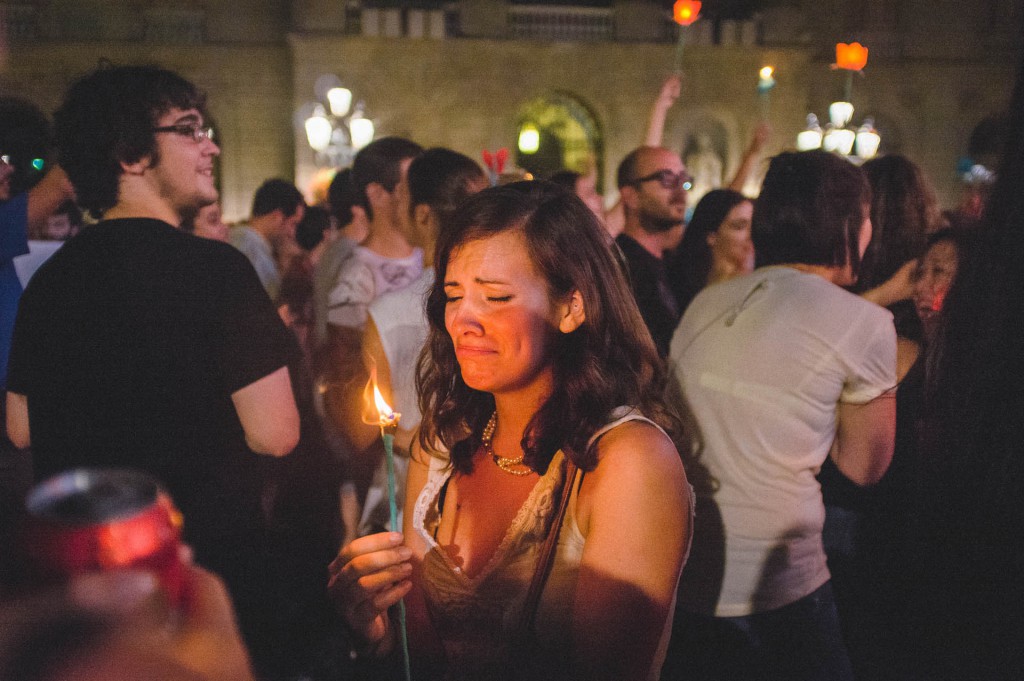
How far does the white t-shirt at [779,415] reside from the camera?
2.17 m

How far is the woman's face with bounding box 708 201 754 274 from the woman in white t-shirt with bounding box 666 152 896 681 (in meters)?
1.91

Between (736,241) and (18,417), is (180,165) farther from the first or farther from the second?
(736,241)

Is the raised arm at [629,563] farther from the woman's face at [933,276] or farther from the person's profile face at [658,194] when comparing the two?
the person's profile face at [658,194]

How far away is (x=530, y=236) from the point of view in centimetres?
177

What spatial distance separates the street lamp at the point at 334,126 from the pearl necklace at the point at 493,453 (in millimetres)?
5760

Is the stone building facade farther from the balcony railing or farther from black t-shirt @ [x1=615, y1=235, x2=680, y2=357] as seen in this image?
black t-shirt @ [x1=615, y1=235, x2=680, y2=357]

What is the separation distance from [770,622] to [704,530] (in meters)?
0.31

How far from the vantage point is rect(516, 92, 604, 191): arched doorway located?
1912 cm

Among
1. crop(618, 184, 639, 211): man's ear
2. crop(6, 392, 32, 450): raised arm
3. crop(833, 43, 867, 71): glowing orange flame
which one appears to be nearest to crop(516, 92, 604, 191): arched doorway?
crop(833, 43, 867, 71): glowing orange flame

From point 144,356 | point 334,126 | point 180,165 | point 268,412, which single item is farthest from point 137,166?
point 334,126

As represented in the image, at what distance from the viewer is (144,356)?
2.03 metres

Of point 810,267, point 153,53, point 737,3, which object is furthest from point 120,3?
point 810,267

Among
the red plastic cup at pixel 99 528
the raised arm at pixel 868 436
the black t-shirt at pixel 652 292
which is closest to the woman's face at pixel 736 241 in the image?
the black t-shirt at pixel 652 292

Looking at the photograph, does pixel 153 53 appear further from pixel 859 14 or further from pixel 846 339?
pixel 846 339
